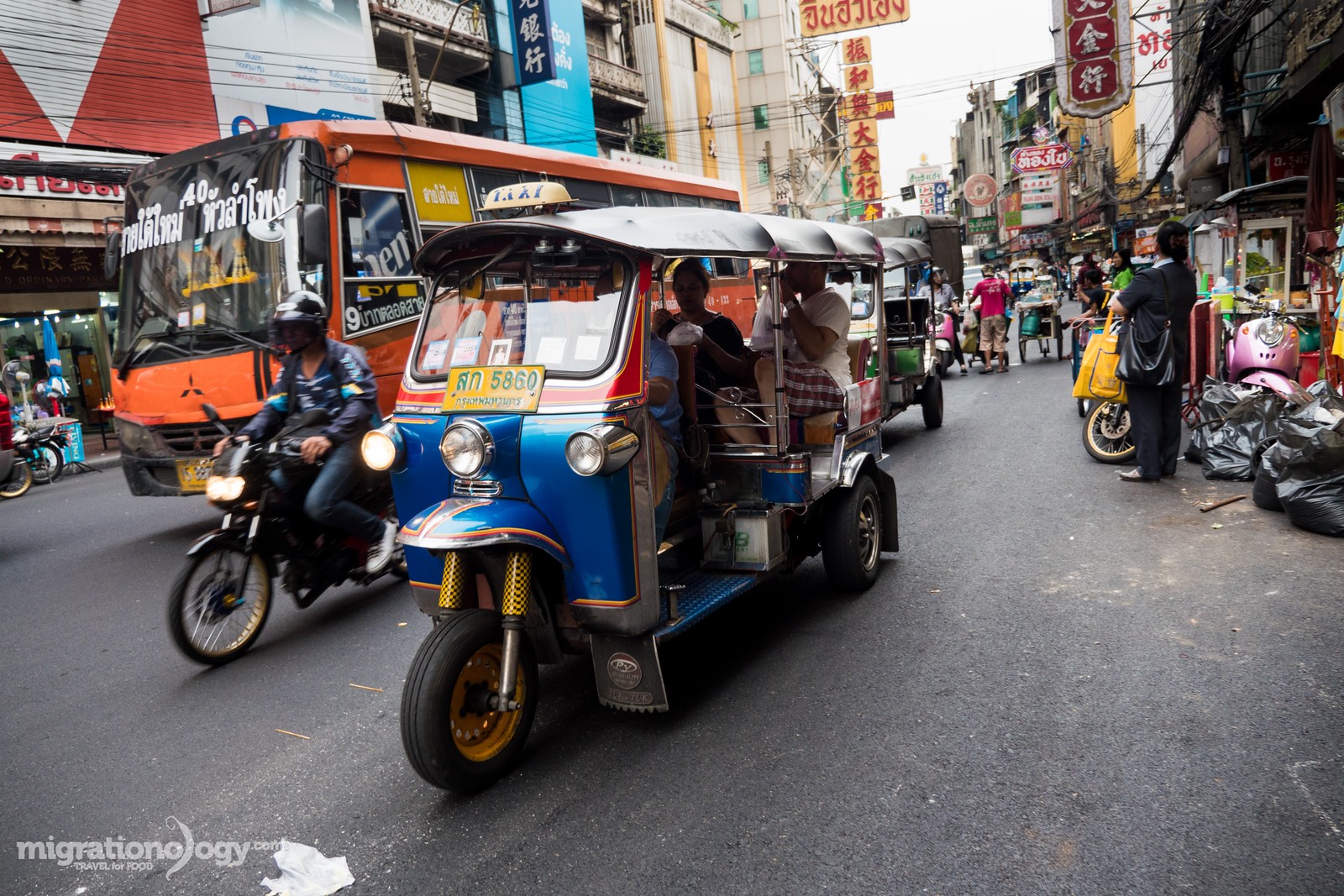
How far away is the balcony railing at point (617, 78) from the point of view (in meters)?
29.8

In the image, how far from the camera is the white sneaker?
5.39 metres

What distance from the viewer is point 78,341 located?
56.7 ft

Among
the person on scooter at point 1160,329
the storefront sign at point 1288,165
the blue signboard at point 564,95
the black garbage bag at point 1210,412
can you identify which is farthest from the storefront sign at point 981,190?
the person on scooter at point 1160,329

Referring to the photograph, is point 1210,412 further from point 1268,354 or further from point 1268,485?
point 1268,485

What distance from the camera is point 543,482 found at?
3492mm

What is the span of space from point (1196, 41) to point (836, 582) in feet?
64.3

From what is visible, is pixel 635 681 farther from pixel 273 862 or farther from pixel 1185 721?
pixel 1185 721

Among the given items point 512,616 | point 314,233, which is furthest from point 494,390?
point 314,233

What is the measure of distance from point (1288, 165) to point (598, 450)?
15669 millimetres

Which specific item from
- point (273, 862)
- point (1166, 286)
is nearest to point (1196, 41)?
point (1166, 286)

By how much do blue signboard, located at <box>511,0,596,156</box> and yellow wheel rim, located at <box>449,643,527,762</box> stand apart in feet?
75.9

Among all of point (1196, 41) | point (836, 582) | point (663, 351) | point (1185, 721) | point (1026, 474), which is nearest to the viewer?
point (1185, 721)

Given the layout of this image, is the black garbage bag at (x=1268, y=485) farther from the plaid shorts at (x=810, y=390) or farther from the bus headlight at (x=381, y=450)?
the bus headlight at (x=381, y=450)

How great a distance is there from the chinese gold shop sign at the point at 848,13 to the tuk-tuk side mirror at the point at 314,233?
1197 inches
